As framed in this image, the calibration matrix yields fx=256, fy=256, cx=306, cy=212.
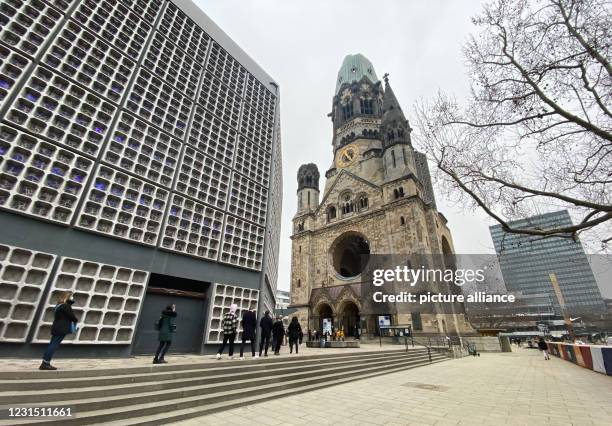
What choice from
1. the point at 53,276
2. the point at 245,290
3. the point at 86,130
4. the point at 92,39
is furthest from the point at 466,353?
the point at 92,39

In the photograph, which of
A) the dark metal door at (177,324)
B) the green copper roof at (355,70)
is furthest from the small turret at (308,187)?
the dark metal door at (177,324)

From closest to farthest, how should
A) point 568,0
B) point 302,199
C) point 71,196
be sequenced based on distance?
point 568,0 → point 71,196 → point 302,199

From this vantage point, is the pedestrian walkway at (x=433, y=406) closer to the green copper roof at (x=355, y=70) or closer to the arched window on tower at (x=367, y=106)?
the arched window on tower at (x=367, y=106)

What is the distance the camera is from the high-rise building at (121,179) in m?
7.00

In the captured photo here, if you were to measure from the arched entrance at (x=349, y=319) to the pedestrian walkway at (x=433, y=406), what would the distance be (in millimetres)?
18791

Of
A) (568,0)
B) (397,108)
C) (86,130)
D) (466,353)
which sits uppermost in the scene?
(397,108)

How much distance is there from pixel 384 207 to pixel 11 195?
993 inches

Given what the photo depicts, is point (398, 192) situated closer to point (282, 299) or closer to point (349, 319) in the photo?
point (349, 319)

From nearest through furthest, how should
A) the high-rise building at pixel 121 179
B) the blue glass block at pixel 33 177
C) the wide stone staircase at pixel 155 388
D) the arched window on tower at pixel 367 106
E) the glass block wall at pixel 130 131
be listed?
the wide stone staircase at pixel 155 388, the high-rise building at pixel 121 179, the blue glass block at pixel 33 177, the glass block wall at pixel 130 131, the arched window on tower at pixel 367 106

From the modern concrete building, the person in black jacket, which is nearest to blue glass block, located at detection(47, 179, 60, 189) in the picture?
the person in black jacket

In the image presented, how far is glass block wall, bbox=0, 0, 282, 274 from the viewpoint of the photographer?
24.2ft

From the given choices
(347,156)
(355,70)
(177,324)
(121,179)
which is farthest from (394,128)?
(177,324)

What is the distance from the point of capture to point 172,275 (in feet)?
31.6

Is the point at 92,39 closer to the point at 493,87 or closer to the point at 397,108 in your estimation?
the point at 493,87
